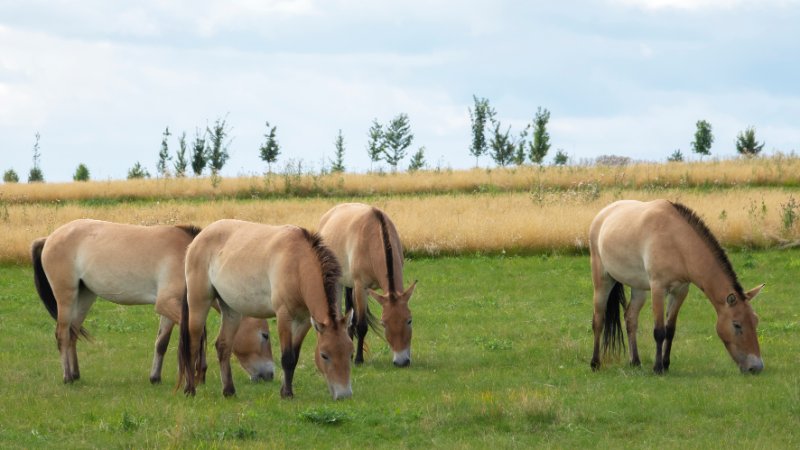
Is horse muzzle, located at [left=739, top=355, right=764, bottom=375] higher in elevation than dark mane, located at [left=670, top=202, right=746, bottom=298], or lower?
lower

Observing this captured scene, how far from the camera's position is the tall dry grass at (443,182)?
116 feet

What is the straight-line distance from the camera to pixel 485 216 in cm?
2658

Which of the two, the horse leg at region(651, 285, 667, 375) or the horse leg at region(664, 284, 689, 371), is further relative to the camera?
the horse leg at region(664, 284, 689, 371)

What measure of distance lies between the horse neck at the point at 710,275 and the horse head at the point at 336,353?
4.16m

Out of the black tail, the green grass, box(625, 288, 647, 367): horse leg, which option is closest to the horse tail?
the green grass

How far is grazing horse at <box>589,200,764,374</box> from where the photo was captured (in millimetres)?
11008

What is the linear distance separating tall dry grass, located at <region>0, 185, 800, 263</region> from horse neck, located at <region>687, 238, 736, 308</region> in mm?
11094

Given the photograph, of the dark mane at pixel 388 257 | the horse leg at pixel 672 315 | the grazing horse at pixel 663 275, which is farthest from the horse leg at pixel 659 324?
the dark mane at pixel 388 257

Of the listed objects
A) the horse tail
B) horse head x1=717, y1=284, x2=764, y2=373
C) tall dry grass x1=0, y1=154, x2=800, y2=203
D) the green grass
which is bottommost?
the green grass

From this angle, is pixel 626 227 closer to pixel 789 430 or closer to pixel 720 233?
pixel 789 430

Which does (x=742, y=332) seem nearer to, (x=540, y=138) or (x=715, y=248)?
(x=715, y=248)

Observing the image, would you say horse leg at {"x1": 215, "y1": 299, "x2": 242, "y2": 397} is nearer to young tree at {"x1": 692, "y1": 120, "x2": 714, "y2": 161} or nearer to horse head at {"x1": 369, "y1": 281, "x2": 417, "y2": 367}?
horse head at {"x1": 369, "y1": 281, "x2": 417, "y2": 367}

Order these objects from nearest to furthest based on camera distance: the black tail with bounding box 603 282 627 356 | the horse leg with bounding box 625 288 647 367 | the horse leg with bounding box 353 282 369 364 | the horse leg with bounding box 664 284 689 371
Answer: the horse leg with bounding box 664 284 689 371 → the horse leg with bounding box 625 288 647 367 → the black tail with bounding box 603 282 627 356 → the horse leg with bounding box 353 282 369 364

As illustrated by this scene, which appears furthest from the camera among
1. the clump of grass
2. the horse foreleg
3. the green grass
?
the horse foreleg
